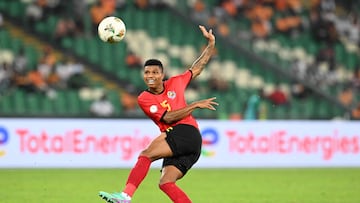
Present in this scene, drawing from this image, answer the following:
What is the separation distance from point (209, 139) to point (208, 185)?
3856 mm

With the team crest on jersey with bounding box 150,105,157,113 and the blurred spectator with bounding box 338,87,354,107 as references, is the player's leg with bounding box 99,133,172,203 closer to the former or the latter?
the team crest on jersey with bounding box 150,105,157,113

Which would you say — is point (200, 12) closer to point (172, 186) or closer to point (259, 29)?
point (259, 29)

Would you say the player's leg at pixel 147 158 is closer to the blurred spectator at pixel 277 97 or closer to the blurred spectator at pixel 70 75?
the blurred spectator at pixel 70 75

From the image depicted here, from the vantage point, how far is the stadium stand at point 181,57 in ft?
66.6

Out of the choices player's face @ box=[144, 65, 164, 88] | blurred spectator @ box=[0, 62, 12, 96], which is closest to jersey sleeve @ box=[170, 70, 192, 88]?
player's face @ box=[144, 65, 164, 88]

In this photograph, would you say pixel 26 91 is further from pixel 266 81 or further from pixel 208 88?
pixel 266 81

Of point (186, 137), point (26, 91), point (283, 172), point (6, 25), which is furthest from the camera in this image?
point (6, 25)

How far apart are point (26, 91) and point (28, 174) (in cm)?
479

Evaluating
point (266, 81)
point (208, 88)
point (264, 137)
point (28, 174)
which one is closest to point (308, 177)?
point (264, 137)

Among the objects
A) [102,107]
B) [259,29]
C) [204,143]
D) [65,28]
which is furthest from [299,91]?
[65,28]

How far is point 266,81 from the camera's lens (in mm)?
23078

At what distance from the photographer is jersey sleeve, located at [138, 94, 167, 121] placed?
27.0 feet

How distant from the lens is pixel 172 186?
26.2ft

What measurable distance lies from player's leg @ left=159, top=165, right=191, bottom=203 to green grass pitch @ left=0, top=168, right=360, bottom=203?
2.47 m
